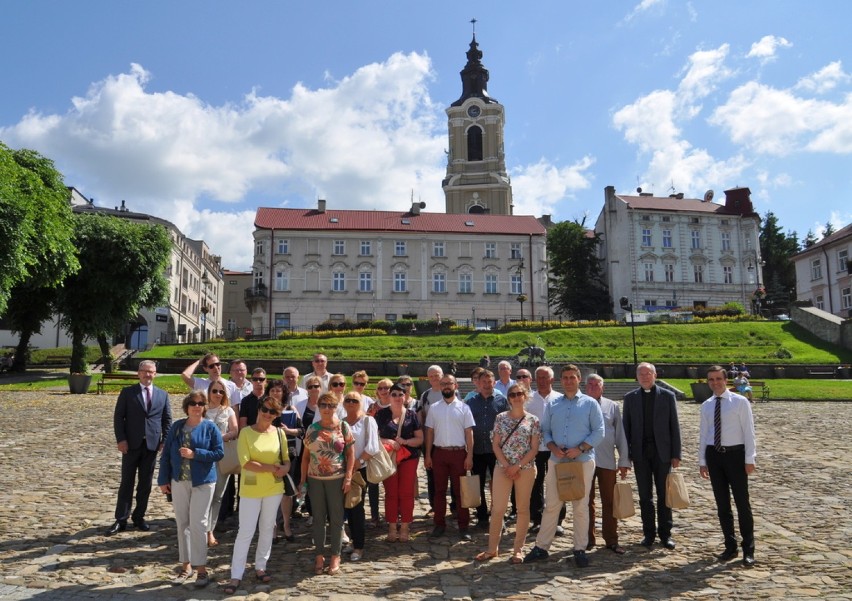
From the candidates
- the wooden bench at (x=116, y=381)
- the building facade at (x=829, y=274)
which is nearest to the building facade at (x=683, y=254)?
the building facade at (x=829, y=274)

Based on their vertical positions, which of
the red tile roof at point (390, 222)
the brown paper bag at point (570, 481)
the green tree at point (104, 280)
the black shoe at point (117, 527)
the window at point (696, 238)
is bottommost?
the black shoe at point (117, 527)

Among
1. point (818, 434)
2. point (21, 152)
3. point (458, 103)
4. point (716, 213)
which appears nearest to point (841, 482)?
point (818, 434)

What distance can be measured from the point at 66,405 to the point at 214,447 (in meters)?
17.5

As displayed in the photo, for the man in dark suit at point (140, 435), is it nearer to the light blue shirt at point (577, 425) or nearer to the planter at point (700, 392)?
the light blue shirt at point (577, 425)

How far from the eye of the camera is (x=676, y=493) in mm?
7441

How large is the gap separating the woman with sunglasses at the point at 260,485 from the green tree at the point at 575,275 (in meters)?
60.2

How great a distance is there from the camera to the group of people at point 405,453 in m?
6.72

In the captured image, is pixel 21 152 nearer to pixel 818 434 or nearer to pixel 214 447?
pixel 214 447

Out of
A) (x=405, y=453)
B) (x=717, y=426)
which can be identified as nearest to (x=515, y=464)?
(x=405, y=453)

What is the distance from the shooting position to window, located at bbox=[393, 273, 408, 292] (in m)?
61.5

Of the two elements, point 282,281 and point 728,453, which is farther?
point 282,281

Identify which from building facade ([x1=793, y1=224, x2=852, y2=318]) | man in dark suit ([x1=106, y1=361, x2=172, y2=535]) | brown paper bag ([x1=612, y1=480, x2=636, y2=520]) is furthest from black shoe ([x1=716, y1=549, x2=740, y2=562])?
building facade ([x1=793, y1=224, x2=852, y2=318])

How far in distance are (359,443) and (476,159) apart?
7498 cm

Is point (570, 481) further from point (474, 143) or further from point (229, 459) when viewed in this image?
point (474, 143)
